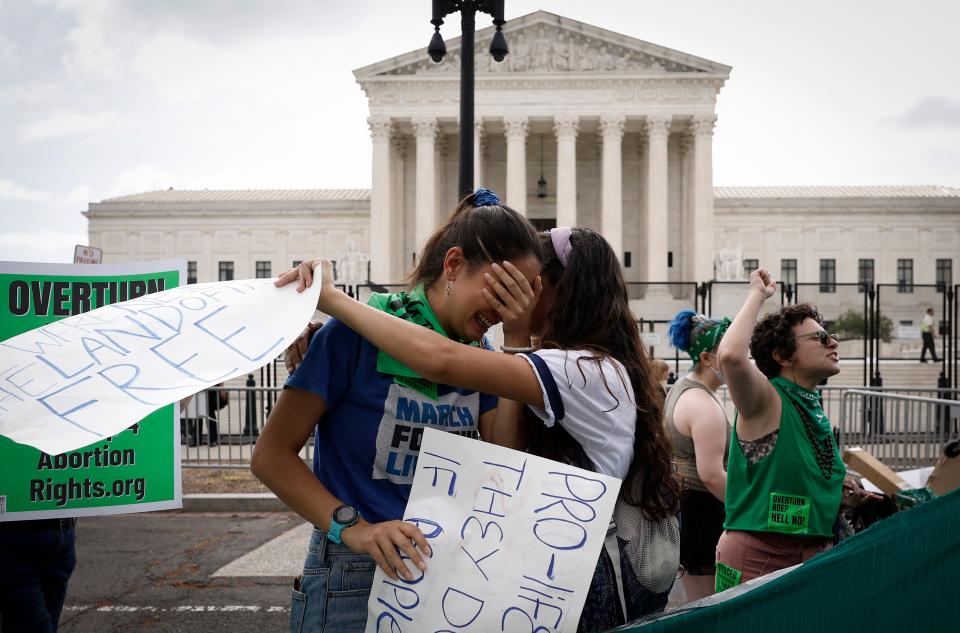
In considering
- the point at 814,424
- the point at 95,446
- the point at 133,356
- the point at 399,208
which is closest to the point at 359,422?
the point at 133,356

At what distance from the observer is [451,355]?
1752mm

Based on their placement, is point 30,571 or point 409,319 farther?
point 30,571

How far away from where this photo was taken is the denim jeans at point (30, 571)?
2951 mm

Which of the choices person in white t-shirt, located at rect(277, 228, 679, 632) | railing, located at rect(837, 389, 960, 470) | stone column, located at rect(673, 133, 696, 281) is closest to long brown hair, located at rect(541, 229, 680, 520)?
person in white t-shirt, located at rect(277, 228, 679, 632)

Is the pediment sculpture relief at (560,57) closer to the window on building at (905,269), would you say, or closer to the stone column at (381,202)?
the stone column at (381,202)

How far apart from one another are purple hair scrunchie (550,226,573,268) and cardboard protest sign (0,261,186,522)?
1660 millimetres

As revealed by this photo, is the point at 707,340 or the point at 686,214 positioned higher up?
the point at 686,214

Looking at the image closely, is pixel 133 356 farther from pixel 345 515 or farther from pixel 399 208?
pixel 399 208

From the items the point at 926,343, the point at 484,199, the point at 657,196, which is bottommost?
the point at 926,343

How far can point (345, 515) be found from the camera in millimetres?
1762

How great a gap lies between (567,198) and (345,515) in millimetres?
45120

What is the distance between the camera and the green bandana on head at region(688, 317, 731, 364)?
3.99 metres

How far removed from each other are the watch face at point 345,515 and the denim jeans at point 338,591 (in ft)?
0.37

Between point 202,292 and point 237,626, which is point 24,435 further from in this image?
point 237,626
